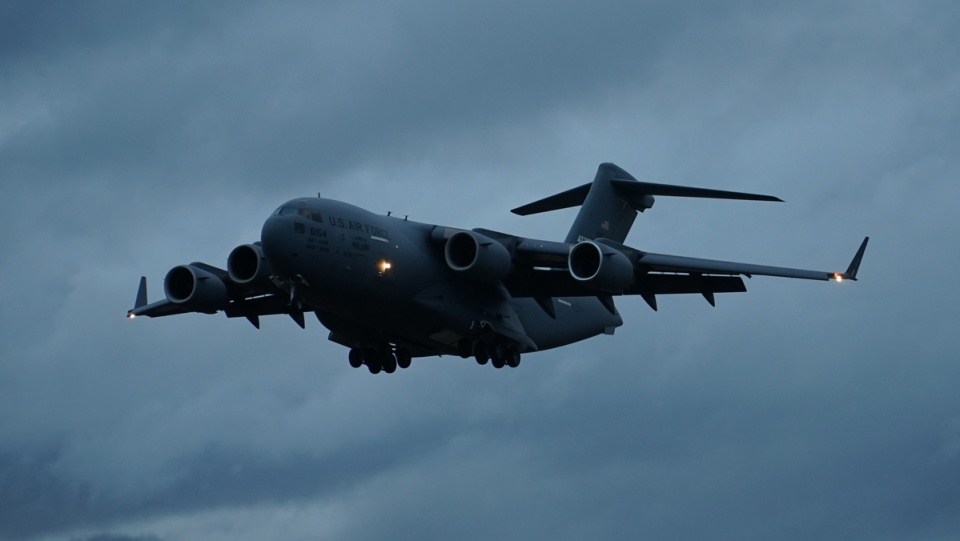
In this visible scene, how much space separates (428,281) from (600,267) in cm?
316

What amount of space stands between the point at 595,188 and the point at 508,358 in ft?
15.8

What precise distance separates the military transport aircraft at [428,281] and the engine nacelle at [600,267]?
0.9 inches

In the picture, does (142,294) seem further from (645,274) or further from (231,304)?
(645,274)

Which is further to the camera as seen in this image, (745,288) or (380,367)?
(380,367)

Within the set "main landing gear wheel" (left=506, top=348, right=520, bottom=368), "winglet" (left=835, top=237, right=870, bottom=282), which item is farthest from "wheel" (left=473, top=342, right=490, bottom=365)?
"winglet" (left=835, top=237, right=870, bottom=282)

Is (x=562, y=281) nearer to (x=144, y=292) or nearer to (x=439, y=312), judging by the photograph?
(x=439, y=312)

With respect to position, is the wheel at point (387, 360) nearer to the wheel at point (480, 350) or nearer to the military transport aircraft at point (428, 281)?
the military transport aircraft at point (428, 281)

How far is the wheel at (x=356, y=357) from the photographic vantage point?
2659 centimetres

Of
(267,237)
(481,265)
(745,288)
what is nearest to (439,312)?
(481,265)

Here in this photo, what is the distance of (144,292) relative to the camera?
2762 cm

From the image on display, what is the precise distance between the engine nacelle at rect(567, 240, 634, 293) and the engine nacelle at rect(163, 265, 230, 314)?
6967 millimetres

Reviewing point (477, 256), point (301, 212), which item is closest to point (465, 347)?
point (477, 256)

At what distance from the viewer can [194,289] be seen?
2588 centimetres

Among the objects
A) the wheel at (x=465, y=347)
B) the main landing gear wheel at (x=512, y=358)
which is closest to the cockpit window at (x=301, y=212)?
the wheel at (x=465, y=347)
